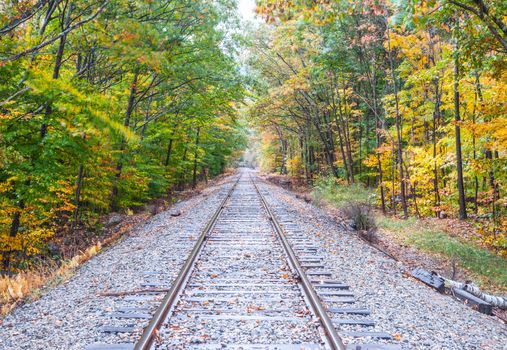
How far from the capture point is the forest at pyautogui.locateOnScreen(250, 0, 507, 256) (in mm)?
7039

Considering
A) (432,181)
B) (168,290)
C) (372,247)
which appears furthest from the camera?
(432,181)

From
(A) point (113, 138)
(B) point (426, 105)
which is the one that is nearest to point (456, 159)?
(B) point (426, 105)

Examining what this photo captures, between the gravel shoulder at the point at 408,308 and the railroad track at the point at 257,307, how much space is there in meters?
0.27

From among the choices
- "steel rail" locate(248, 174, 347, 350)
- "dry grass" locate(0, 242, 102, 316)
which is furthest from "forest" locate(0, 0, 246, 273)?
"steel rail" locate(248, 174, 347, 350)

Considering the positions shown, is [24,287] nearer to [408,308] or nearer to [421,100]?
[408,308]

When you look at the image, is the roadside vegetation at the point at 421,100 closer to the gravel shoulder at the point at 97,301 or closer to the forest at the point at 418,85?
the forest at the point at 418,85

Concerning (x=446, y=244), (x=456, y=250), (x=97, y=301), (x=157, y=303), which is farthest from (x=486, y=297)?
(x=97, y=301)

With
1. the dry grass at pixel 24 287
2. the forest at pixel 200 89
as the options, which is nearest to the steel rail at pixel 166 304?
the forest at pixel 200 89

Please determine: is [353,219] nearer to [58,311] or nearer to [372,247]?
[372,247]

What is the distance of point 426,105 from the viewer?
16.1 m

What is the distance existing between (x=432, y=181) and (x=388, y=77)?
5.98 meters

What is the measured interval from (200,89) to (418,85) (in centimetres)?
986

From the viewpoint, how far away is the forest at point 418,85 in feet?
23.1

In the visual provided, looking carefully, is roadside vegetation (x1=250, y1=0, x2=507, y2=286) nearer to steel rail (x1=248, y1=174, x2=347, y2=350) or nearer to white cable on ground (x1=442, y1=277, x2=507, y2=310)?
white cable on ground (x1=442, y1=277, x2=507, y2=310)
